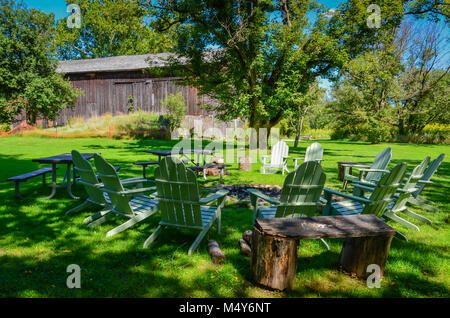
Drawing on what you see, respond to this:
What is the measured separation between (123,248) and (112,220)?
1092 millimetres

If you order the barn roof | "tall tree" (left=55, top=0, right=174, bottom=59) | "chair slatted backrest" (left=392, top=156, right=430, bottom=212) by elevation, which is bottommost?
"chair slatted backrest" (left=392, top=156, right=430, bottom=212)

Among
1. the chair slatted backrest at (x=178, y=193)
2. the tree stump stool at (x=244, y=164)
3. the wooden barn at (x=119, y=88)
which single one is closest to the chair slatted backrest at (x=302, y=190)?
the chair slatted backrest at (x=178, y=193)

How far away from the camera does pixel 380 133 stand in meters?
22.1

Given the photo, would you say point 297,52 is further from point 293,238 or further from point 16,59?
point 16,59

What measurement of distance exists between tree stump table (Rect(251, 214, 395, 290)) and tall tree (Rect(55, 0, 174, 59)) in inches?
1740

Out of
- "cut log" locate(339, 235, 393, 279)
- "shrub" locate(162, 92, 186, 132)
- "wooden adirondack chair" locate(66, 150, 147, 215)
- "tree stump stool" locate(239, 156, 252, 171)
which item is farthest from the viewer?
"shrub" locate(162, 92, 186, 132)

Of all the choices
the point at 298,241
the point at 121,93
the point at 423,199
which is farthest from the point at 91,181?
the point at 121,93

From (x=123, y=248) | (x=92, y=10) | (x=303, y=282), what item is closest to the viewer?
(x=303, y=282)

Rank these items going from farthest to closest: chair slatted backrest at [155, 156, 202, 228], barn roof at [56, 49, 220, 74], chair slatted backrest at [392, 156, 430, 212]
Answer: barn roof at [56, 49, 220, 74]
chair slatted backrest at [392, 156, 430, 212]
chair slatted backrest at [155, 156, 202, 228]

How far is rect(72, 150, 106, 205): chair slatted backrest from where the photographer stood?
3.86 meters

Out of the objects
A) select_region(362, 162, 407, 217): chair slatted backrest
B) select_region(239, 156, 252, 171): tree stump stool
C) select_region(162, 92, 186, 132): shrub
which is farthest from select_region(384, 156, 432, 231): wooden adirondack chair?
select_region(162, 92, 186, 132): shrub

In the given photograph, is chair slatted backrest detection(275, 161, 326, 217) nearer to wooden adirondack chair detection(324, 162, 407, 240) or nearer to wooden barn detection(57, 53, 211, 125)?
wooden adirondack chair detection(324, 162, 407, 240)

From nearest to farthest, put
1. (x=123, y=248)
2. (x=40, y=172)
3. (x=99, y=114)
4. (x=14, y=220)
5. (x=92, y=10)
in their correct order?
(x=123, y=248)
(x=14, y=220)
(x=40, y=172)
(x=99, y=114)
(x=92, y=10)
